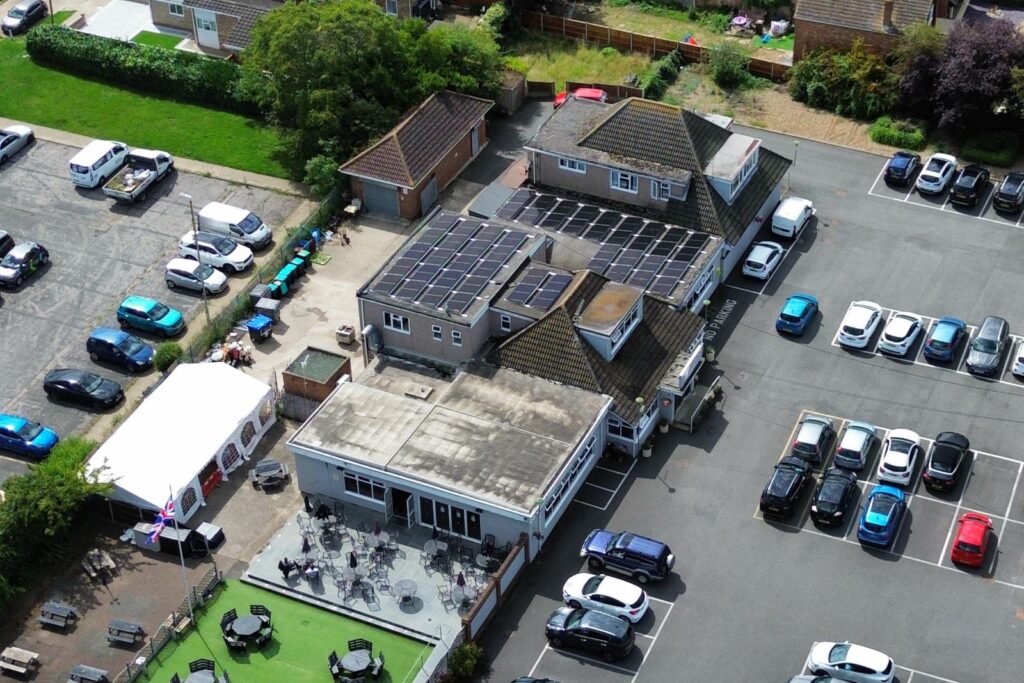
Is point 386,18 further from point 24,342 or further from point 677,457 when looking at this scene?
point 677,457

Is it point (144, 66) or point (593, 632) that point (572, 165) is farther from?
point (144, 66)

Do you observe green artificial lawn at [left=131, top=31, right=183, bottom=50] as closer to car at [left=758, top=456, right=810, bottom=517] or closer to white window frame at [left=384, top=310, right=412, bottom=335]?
white window frame at [left=384, top=310, right=412, bottom=335]

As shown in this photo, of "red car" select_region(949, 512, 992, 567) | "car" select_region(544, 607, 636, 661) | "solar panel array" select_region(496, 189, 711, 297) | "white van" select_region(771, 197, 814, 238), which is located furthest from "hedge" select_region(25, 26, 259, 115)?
"red car" select_region(949, 512, 992, 567)

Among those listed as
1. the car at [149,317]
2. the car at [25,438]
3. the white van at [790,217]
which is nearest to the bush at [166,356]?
the car at [149,317]

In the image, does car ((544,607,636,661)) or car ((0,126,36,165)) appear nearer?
car ((544,607,636,661))

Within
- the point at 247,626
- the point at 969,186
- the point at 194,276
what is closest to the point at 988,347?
the point at 969,186

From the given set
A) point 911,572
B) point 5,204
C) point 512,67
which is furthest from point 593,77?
point 911,572
